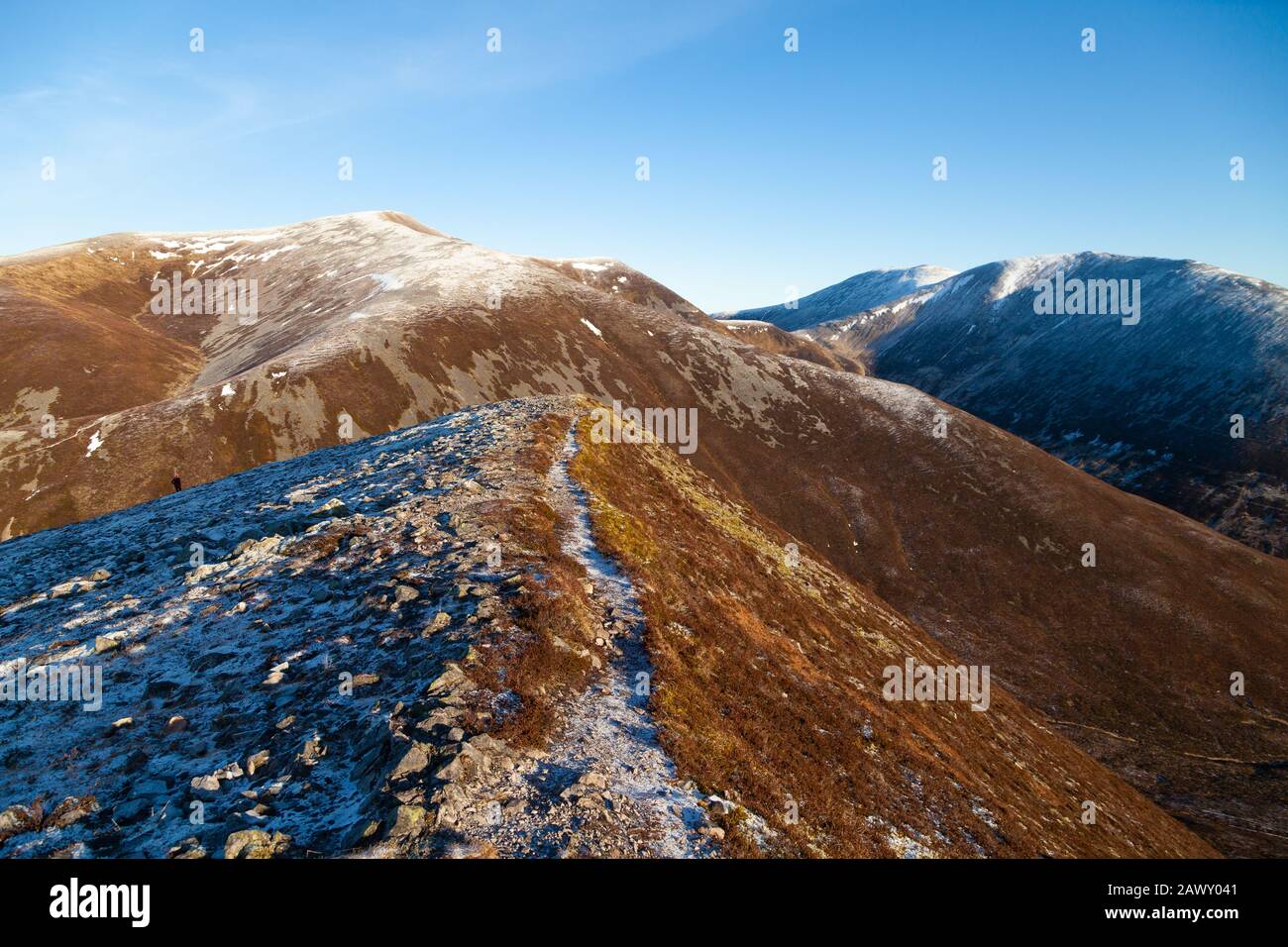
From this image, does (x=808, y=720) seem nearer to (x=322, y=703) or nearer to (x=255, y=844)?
(x=322, y=703)

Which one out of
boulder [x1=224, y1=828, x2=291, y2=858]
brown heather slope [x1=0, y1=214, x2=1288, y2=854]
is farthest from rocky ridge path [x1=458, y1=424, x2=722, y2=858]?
brown heather slope [x1=0, y1=214, x2=1288, y2=854]

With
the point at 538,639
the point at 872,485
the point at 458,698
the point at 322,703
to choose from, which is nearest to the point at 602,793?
the point at 458,698

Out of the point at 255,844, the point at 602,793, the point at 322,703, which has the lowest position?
the point at 602,793

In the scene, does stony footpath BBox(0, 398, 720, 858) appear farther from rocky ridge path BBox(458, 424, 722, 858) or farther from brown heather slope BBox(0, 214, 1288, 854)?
brown heather slope BBox(0, 214, 1288, 854)

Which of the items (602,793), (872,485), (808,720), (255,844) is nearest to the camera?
(255,844)
